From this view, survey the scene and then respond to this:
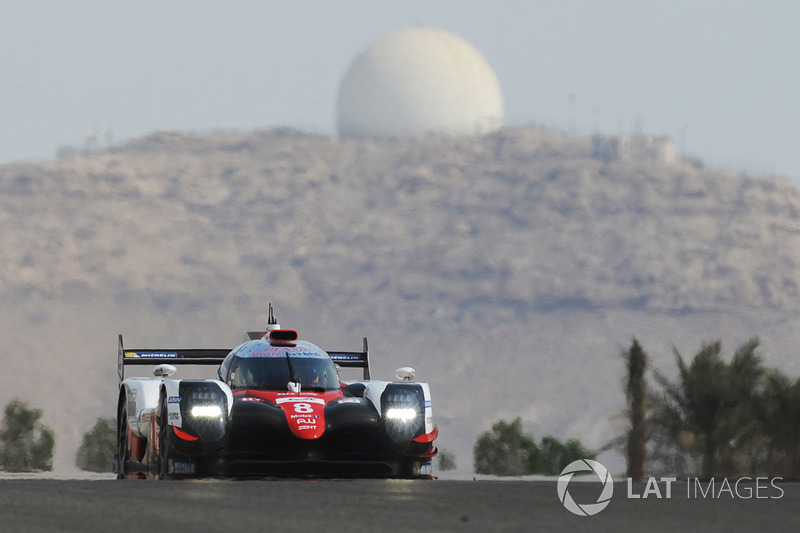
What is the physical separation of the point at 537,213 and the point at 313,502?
6618 inches

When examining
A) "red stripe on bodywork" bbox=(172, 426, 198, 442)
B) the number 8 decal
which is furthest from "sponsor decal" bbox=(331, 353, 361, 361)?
"red stripe on bodywork" bbox=(172, 426, 198, 442)

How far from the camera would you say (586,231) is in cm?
17562

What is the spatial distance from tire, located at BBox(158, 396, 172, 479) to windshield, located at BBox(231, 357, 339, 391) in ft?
4.11

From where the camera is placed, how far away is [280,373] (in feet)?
60.8

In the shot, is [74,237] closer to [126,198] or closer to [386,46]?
[126,198]

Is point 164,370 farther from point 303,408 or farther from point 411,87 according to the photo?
point 411,87

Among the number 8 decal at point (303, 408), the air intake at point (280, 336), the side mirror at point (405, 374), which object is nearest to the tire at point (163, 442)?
the number 8 decal at point (303, 408)

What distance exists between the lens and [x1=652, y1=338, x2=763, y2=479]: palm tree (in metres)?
26.3

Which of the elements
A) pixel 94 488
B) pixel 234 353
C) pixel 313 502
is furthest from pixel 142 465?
pixel 313 502

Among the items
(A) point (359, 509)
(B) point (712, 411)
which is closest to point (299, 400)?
(A) point (359, 509)

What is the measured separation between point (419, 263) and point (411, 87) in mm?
29036

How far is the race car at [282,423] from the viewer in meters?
17.0

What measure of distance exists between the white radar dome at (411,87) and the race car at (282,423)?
172308 millimetres

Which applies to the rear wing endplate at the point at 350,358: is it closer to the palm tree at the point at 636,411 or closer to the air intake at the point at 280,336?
the air intake at the point at 280,336
